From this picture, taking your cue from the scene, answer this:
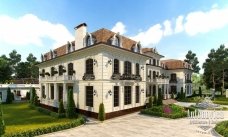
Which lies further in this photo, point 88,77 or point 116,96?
point 116,96

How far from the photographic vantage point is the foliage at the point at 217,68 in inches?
2206

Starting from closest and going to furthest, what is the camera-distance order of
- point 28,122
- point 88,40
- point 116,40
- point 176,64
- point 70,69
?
point 28,122, point 88,40, point 116,40, point 70,69, point 176,64

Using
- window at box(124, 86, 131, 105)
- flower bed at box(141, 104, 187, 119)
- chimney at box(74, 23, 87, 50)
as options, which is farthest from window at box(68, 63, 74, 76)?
flower bed at box(141, 104, 187, 119)

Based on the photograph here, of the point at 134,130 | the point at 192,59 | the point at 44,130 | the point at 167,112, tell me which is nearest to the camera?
the point at 44,130

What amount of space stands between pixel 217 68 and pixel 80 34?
45041 mm

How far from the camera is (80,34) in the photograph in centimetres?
2681

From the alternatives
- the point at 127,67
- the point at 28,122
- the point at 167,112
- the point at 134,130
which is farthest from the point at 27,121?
the point at 167,112

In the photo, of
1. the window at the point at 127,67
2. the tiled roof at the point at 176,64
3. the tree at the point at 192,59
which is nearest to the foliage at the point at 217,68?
the tiled roof at the point at 176,64

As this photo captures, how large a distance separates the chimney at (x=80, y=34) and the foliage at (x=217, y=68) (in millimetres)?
44546

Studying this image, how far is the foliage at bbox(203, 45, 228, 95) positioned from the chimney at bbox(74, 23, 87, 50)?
44.5m

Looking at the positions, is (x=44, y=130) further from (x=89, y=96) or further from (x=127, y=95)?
(x=127, y=95)

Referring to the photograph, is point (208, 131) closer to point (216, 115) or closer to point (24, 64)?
point (216, 115)

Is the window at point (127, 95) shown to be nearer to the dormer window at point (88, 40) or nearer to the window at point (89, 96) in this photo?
the window at point (89, 96)

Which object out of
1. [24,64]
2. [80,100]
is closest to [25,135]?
[80,100]
